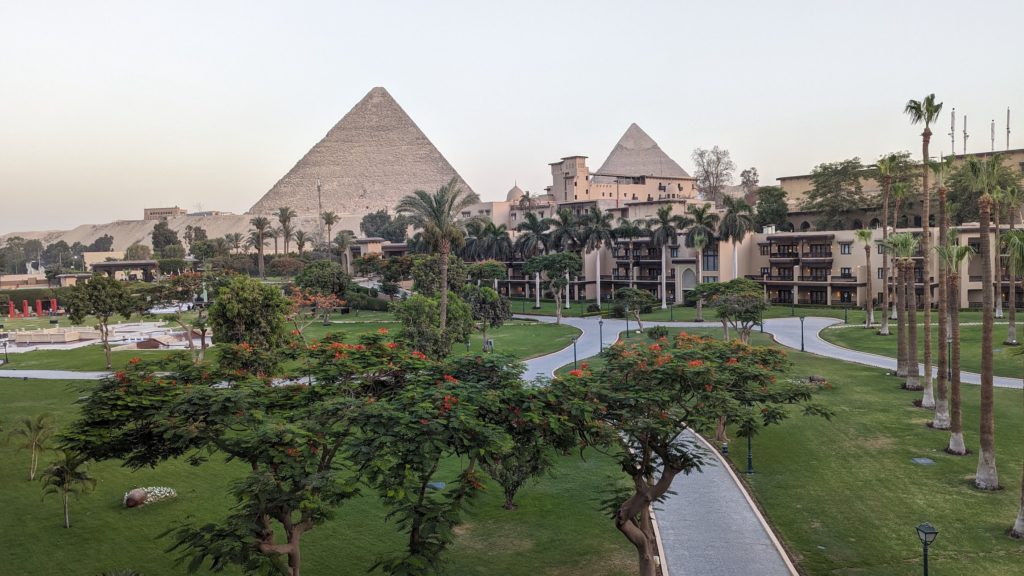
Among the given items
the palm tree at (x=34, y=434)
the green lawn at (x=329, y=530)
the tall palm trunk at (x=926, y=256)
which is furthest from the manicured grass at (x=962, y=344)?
the palm tree at (x=34, y=434)

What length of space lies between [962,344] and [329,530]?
138ft

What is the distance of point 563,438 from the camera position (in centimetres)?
1422

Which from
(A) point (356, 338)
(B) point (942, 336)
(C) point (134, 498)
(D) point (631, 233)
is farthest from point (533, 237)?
(C) point (134, 498)

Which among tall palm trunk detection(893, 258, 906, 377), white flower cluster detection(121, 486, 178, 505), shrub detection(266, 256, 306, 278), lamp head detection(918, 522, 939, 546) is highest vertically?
shrub detection(266, 256, 306, 278)

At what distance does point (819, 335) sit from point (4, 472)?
163 feet

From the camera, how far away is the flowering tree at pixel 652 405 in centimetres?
1470

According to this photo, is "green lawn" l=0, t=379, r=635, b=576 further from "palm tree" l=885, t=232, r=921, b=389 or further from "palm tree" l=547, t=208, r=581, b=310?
"palm tree" l=547, t=208, r=581, b=310

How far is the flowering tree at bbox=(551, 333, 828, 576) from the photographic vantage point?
579 inches

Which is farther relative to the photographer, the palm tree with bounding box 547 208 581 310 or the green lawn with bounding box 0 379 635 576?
the palm tree with bounding box 547 208 581 310

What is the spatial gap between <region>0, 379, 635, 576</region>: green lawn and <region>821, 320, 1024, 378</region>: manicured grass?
998 inches

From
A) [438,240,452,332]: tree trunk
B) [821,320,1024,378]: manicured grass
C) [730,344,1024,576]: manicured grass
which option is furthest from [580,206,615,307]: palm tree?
[730,344,1024,576]: manicured grass

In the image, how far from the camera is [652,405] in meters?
15.1

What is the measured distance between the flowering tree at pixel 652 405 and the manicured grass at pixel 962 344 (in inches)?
947

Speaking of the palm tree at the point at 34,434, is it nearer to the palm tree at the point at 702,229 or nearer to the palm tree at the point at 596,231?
the palm tree at the point at 702,229
